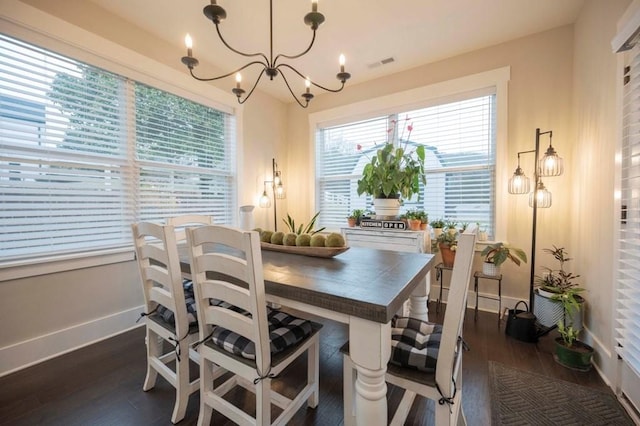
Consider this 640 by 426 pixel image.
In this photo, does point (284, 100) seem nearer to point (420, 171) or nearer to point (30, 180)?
point (420, 171)

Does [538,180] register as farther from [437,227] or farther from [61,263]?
[61,263]

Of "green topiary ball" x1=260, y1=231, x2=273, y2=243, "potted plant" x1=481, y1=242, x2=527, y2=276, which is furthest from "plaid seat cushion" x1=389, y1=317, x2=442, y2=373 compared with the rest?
"potted plant" x1=481, y1=242, x2=527, y2=276

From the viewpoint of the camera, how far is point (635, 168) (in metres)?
1.42

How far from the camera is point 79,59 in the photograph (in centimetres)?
204

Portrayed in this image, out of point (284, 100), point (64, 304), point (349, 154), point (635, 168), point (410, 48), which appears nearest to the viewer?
point (635, 168)

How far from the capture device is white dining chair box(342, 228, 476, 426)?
0.92 m

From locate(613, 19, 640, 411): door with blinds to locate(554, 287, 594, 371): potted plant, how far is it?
22cm

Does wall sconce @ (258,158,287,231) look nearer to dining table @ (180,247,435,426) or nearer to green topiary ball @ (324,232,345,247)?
green topiary ball @ (324,232,345,247)

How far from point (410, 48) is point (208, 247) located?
2.72 metres

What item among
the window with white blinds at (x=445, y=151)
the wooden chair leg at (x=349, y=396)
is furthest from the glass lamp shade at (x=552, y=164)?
the wooden chair leg at (x=349, y=396)

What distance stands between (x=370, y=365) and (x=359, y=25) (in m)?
2.65

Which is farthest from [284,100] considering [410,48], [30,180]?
[30,180]

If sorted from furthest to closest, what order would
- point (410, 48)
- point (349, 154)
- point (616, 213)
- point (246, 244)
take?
1. point (349, 154)
2. point (410, 48)
3. point (616, 213)
4. point (246, 244)

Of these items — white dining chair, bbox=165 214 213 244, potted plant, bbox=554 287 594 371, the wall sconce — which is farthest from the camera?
the wall sconce
